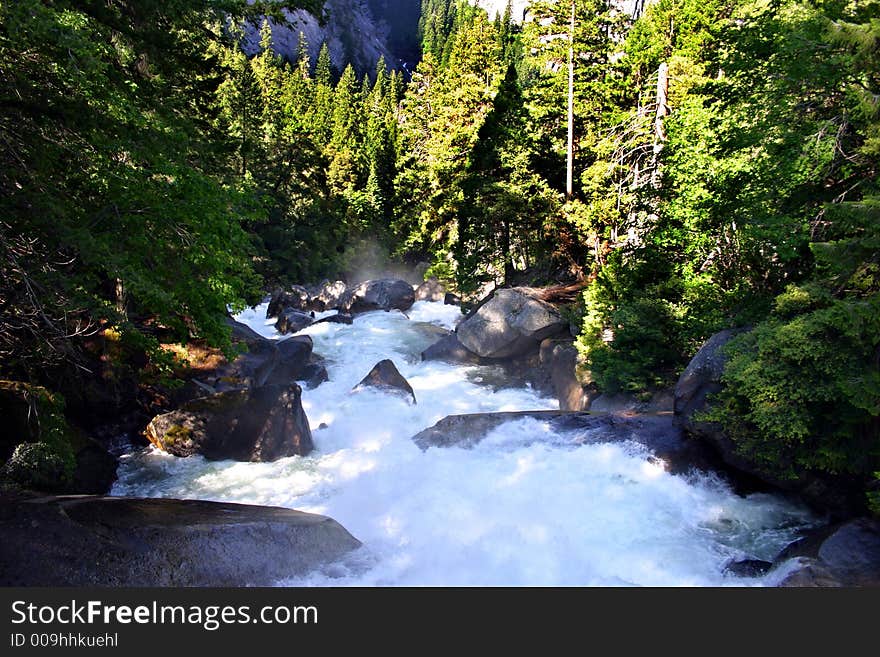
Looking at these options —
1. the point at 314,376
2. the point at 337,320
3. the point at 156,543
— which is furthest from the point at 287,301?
the point at 156,543

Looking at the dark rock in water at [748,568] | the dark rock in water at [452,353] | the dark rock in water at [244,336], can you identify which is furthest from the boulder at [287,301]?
the dark rock in water at [748,568]

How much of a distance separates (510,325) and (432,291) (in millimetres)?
16602

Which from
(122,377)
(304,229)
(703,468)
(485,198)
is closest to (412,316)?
(485,198)

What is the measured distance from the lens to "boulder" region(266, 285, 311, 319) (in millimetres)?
31683

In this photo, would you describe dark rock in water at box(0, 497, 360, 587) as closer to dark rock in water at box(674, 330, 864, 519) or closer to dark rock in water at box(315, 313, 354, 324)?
dark rock in water at box(674, 330, 864, 519)

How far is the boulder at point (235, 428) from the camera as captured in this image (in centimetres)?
1250

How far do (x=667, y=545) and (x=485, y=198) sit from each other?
63.5 ft

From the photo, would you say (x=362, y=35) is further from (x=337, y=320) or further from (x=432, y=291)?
(x=337, y=320)

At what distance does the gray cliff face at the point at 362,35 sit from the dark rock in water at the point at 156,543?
356 feet

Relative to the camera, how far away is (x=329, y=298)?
35219mm

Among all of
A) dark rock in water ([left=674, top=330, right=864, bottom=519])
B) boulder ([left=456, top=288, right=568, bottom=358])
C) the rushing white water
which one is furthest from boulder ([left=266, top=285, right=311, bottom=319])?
dark rock in water ([left=674, top=330, right=864, bottom=519])

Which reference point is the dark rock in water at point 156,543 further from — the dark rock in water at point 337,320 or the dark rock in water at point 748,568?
the dark rock in water at point 337,320

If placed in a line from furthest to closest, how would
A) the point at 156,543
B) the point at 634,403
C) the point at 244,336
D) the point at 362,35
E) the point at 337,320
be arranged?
the point at 362,35, the point at 337,320, the point at 244,336, the point at 634,403, the point at 156,543

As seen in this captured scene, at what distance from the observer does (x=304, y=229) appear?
4166 centimetres
